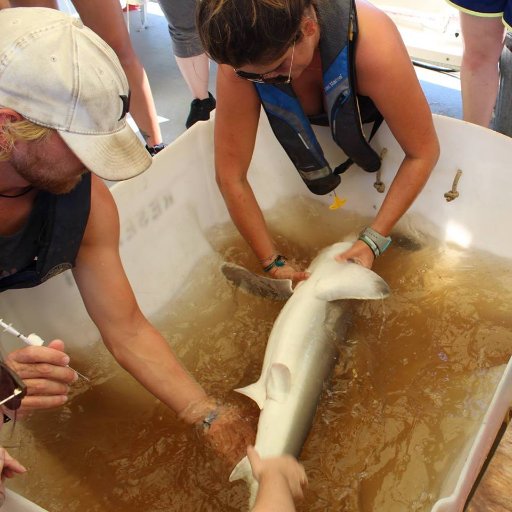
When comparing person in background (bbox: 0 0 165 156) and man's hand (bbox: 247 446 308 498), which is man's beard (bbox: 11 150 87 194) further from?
person in background (bbox: 0 0 165 156)

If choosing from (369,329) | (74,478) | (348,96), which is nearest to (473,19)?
(348,96)

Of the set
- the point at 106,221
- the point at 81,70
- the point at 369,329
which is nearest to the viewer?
the point at 81,70

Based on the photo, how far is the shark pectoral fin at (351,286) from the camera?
1.71 meters

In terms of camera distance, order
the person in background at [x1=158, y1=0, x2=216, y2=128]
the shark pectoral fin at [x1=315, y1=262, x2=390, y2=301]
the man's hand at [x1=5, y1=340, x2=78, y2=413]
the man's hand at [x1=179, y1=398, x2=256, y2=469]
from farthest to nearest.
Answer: the person in background at [x1=158, y1=0, x2=216, y2=128] < the shark pectoral fin at [x1=315, y1=262, x2=390, y2=301] < the man's hand at [x1=179, y1=398, x2=256, y2=469] < the man's hand at [x1=5, y1=340, x2=78, y2=413]

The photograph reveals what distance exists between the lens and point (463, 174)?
2.12 meters

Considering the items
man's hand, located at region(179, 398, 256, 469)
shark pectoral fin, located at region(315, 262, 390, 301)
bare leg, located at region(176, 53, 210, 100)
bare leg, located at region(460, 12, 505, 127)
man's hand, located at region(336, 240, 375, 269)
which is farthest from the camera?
bare leg, located at region(176, 53, 210, 100)

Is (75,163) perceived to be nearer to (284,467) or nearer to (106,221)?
(106,221)

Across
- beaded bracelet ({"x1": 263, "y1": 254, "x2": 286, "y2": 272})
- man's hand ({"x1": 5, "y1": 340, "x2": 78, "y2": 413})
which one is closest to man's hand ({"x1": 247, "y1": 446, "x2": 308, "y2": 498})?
man's hand ({"x1": 5, "y1": 340, "x2": 78, "y2": 413})

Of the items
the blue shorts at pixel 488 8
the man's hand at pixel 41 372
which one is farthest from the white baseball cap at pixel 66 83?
the blue shorts at pixel 488 8

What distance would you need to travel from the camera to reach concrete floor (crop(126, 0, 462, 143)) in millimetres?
3480

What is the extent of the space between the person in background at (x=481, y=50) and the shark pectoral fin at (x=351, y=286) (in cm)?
121

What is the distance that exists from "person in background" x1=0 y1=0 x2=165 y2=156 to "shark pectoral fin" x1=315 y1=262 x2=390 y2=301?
1.54m

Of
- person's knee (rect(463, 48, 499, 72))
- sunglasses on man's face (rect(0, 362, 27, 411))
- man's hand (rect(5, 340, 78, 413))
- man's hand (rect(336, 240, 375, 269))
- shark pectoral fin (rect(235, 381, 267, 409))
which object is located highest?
person's knee (rect(463, 48, 499, 72))

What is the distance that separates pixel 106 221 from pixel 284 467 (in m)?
0.78
